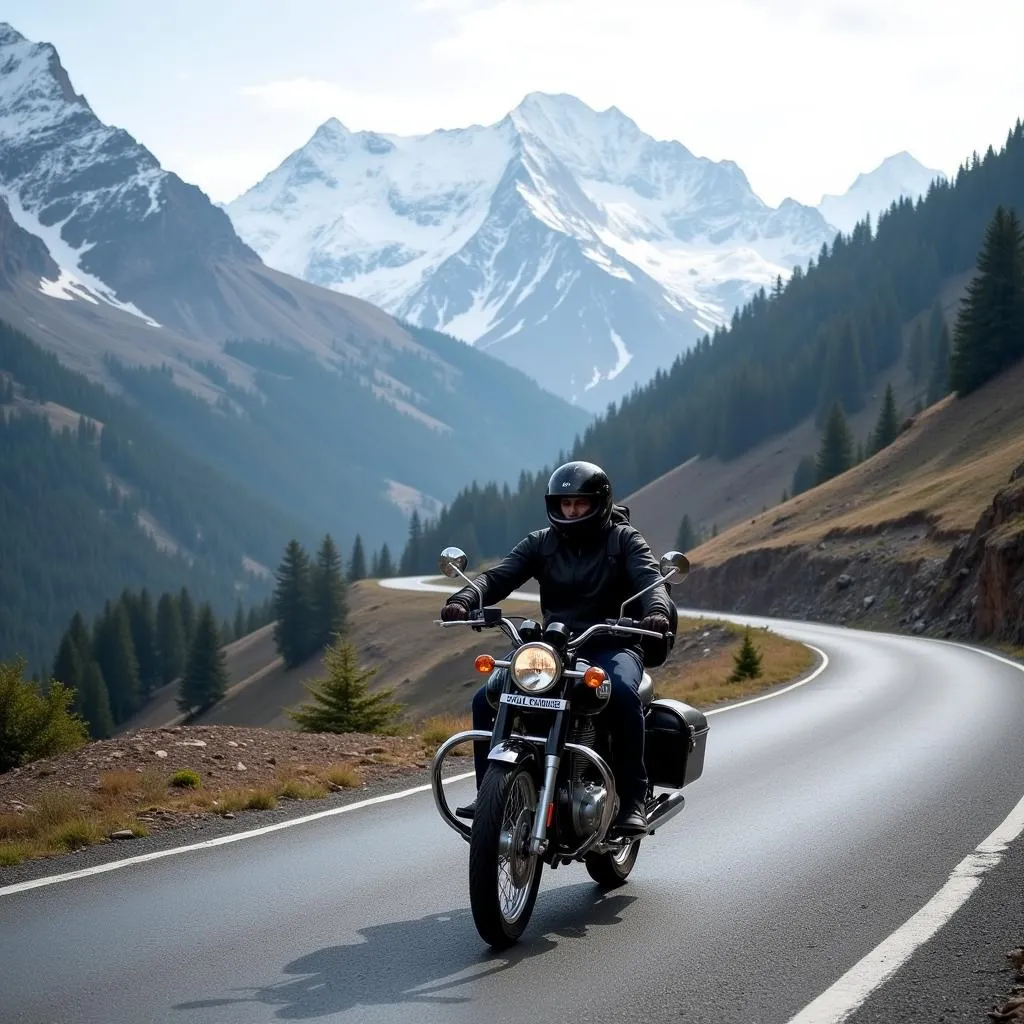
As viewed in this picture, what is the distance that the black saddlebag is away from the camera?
7938 millimetres

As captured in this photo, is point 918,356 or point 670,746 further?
point 918,356

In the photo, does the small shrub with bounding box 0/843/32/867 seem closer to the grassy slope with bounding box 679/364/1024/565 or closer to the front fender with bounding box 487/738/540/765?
the front fender with bounding box 487/738/540/765

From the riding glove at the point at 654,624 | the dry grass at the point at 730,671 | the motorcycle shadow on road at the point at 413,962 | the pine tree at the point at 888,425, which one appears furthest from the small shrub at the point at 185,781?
the pine tree at the point at 888,425

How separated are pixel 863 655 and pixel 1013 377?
5057 cm

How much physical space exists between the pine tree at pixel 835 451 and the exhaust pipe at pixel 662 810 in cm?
9707

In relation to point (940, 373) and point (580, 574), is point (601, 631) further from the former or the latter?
point (940, 373)

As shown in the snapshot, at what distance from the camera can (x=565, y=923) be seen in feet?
23.1

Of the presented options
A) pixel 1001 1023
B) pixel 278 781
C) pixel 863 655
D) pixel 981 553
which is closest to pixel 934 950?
pixel 1001 1023

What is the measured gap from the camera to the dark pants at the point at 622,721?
7121 millimetres

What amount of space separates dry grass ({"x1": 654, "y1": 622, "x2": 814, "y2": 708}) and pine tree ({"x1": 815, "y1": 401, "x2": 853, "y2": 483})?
2188 inches

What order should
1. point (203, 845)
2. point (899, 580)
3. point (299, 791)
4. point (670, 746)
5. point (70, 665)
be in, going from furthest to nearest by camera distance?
point (70, 665) → point (899, 580) → point (299, 791) → point (203, 845) → point (670, 746)

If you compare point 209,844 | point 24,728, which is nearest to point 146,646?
point 24,728

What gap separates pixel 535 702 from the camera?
6723mm

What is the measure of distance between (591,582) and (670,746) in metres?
1.17
